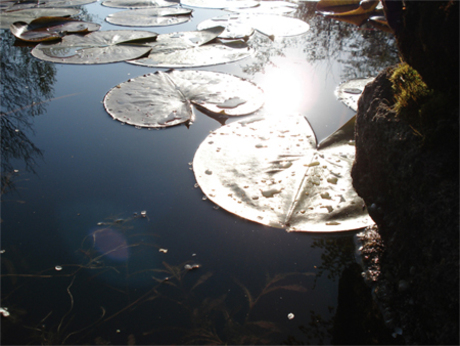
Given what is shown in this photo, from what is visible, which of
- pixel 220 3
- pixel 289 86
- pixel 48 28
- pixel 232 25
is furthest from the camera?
pixel 220 3

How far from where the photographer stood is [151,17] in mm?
4574

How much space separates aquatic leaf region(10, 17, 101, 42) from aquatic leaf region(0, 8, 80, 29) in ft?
0.95

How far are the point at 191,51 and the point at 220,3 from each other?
251 cm

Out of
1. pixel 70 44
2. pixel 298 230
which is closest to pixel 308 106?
pixel 298 230

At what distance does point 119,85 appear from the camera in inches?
106

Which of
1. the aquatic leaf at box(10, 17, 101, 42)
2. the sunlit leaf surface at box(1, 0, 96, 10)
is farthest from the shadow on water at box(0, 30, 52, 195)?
the sunlit leaf surface at box(1, 0, 96, 10)

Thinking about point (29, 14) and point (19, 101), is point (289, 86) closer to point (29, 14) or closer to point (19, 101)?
point (19, 101)

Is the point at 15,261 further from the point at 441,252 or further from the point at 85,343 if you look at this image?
the point at 441,252

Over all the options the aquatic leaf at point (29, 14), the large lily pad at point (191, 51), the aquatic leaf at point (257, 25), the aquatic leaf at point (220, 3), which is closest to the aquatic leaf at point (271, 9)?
the aquatic leaf at point (220, 3)

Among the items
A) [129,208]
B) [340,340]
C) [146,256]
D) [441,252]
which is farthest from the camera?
[129,208]

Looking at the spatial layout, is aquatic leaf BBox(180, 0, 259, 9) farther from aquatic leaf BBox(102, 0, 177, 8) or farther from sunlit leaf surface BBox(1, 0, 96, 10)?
sunlit leaf surface BBox(1, 0, 96, 10)

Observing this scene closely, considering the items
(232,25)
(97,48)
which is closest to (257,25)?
(232,25)

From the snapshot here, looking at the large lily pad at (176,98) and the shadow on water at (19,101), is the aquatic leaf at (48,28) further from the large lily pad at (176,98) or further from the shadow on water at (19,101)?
the large lily pad at (176,98)

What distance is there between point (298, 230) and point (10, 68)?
3066 mm
